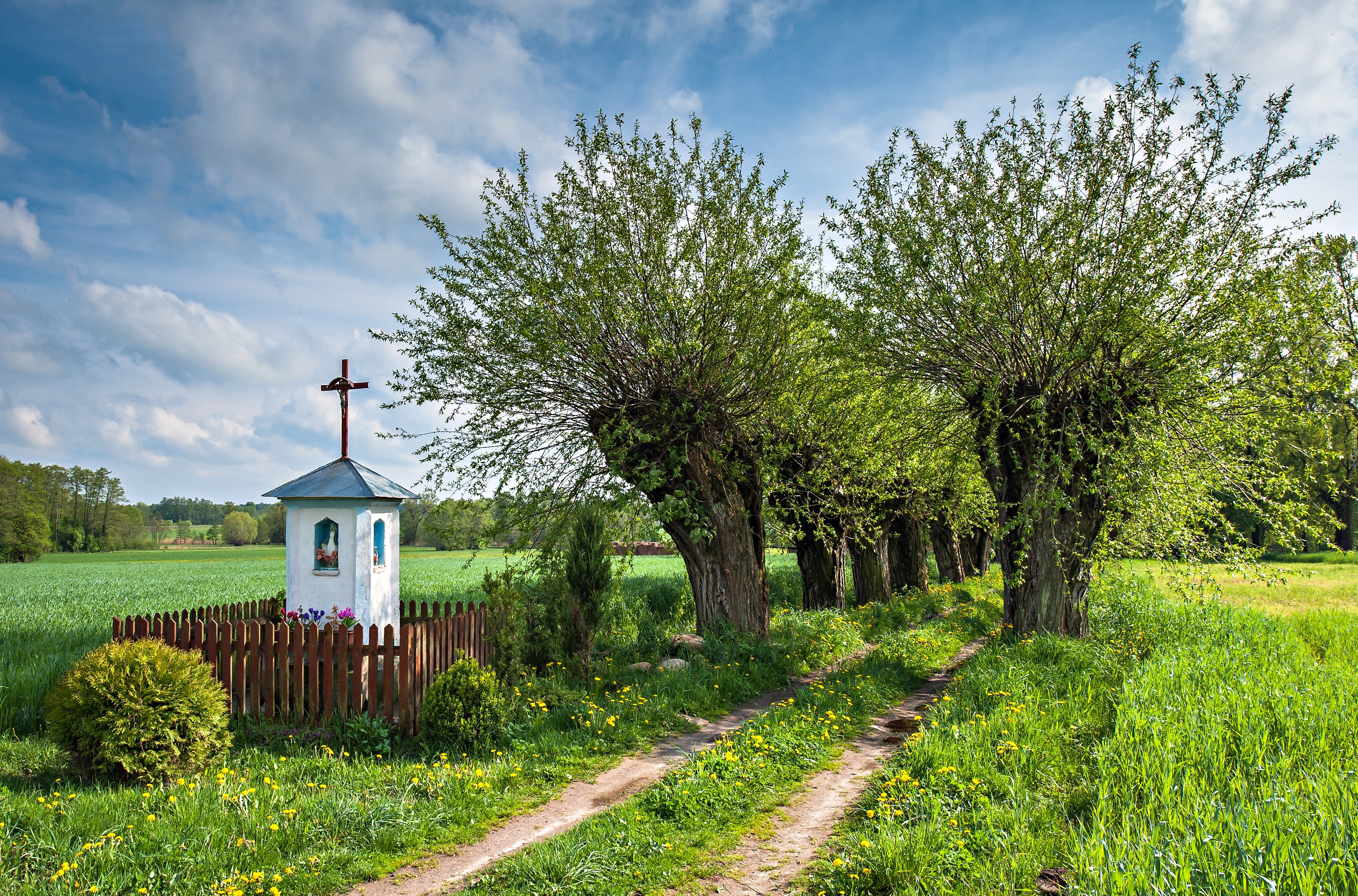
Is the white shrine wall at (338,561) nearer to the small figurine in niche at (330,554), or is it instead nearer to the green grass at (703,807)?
the small figurine in niche at (330,554)

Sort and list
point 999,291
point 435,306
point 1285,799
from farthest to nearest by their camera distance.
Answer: point 435,306, point 999,291, point 1285,799

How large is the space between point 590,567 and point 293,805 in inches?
230

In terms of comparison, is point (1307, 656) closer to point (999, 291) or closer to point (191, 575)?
point (999, 291)

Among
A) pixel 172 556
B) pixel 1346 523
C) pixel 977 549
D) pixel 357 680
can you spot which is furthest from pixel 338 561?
pixel 172 556

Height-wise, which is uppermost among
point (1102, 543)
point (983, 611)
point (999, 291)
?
point (999, 291)

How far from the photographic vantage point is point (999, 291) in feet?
31.7

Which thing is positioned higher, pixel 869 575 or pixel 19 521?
pixel 19 521

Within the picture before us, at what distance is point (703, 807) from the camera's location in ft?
17.8

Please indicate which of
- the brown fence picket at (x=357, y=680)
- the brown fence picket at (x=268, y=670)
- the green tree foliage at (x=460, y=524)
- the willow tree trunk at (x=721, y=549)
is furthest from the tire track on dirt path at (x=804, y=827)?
the green tree foliage at (x=460, y=524)

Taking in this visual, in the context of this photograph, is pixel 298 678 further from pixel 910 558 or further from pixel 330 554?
pixel 910 558

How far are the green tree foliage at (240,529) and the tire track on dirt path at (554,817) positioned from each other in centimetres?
10365

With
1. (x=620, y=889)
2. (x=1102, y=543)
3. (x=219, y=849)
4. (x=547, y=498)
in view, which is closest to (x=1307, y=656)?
(x=1102, y=543)

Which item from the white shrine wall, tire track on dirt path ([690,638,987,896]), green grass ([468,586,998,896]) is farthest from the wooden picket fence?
tire track on dirt path ([690,638,987,896])

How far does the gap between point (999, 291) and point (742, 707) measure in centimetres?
700
